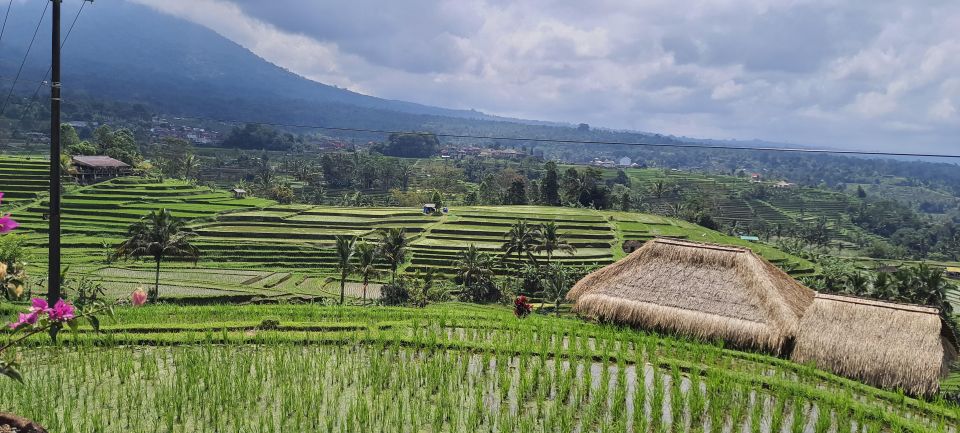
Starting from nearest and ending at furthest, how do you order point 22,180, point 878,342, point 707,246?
point 878,342
point 707,246
point 22,180

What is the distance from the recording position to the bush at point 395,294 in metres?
30.3

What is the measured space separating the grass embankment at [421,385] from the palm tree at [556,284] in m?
19.3

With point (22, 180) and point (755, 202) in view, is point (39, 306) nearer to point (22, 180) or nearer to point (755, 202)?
point (22, 180)

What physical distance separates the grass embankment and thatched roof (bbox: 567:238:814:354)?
0.58 meters

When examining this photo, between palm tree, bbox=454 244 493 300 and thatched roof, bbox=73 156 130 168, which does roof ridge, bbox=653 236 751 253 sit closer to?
palm tree, bbox=454 244 493 300

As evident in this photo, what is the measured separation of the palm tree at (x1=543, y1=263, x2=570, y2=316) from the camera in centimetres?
3101

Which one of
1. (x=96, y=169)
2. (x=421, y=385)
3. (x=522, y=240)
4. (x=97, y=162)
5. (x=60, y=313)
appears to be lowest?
(x=522, y=240)

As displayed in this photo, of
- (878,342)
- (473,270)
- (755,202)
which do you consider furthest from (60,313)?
(755,202)

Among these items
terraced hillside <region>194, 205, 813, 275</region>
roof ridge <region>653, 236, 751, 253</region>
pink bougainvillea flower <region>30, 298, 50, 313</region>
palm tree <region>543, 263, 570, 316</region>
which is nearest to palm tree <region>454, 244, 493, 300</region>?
terraced hillside <region>194, 205, 813, 275</region>

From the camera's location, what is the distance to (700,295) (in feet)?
39.6

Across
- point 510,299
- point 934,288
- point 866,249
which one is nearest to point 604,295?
point 510,299

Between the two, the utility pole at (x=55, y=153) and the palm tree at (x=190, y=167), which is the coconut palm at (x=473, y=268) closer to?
the utility pole at (x=55, y=153)

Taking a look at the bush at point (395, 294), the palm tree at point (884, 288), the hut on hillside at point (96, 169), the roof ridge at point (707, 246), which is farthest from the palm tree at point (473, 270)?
the hut on hillside at point (96, 169)

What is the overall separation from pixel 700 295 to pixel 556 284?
19386mm
